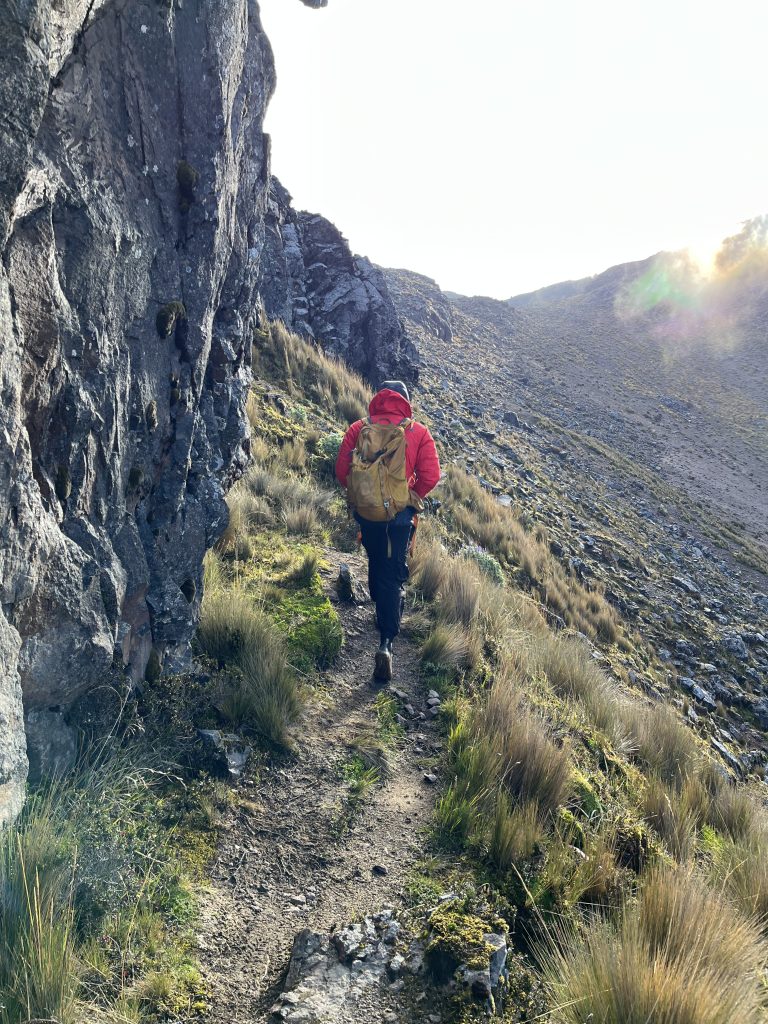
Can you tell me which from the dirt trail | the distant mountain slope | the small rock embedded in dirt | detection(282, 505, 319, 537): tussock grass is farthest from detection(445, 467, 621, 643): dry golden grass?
the distant mountain slope

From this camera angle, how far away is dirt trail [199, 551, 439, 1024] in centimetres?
250

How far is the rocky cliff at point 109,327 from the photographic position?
2256 mm

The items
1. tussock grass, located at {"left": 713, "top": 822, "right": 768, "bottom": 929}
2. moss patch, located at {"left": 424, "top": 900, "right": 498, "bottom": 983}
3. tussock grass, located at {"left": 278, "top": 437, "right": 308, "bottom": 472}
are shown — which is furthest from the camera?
tussock grass, located at {"left": 278, "top": 437, "right": 308, "bottom": 472}

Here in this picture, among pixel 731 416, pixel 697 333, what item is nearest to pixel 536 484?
pixel 731 416

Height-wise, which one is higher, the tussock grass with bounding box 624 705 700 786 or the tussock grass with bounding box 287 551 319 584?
the tussock grass with bounding box 287 551 319 584

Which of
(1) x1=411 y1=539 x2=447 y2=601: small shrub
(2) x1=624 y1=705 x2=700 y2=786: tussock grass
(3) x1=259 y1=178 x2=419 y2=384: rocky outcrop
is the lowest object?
(2) x1=624 y1=705 x2=700 y2=786: tussock grass

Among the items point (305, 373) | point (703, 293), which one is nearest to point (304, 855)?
point (305, 373)

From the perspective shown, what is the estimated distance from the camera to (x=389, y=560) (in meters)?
4.92

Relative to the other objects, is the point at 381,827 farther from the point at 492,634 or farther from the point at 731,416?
the point at 731,416

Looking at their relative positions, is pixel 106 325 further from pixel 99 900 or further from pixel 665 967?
pixel 665 967

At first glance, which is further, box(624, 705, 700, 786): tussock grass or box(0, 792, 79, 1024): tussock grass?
box(624, 705, 700, 786): tussock grass

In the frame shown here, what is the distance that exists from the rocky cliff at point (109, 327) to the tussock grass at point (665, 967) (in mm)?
2268

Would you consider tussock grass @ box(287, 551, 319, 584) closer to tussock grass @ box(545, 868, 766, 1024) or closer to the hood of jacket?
the hood of jacket

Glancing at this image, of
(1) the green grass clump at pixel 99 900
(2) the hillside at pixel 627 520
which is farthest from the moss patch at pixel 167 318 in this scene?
(2) the hillside at pixel 627 520
